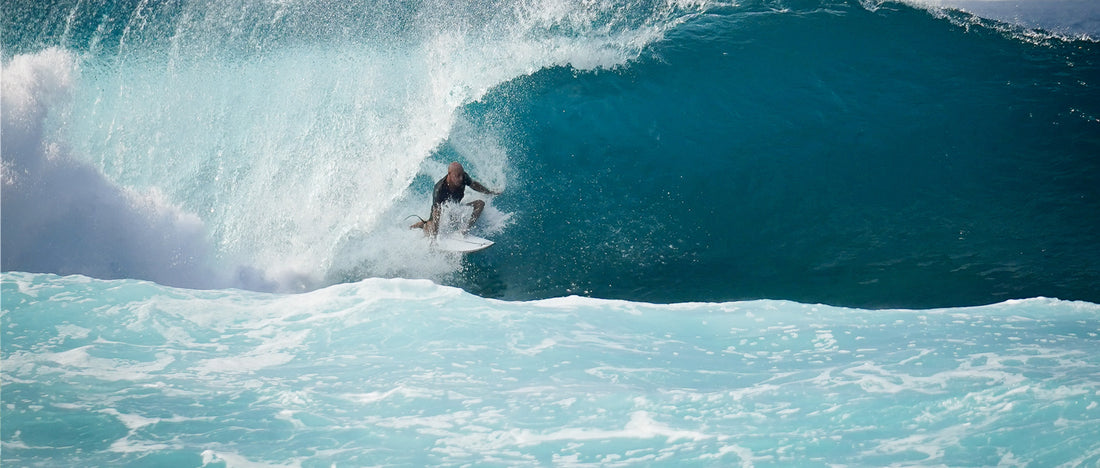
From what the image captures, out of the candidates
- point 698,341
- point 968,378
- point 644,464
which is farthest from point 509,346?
point 968,378

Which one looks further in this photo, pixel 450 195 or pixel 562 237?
pixel 562 237

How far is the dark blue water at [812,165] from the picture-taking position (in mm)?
7125

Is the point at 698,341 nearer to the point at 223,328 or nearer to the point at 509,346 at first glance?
the point at 509,346

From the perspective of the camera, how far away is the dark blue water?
712 centimetres

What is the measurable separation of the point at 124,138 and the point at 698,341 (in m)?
8.32

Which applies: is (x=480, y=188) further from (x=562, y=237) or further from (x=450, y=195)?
(x=562, y=237)

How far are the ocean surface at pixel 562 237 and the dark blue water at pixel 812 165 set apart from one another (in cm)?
4

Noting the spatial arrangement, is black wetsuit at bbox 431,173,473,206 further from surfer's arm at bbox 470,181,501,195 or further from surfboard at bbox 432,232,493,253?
surfboard at bbox 432,232,493,253

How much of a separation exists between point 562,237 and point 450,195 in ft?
4.25

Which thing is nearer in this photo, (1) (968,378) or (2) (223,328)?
(1) (968,378)

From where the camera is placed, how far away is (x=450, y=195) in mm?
7312

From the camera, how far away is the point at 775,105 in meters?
8.51

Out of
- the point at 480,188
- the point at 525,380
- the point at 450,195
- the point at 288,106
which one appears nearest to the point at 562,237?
the point at 480,188

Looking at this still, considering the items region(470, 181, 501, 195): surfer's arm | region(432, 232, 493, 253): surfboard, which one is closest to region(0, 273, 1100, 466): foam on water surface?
region(432, 232, 493, 253): surfboard
